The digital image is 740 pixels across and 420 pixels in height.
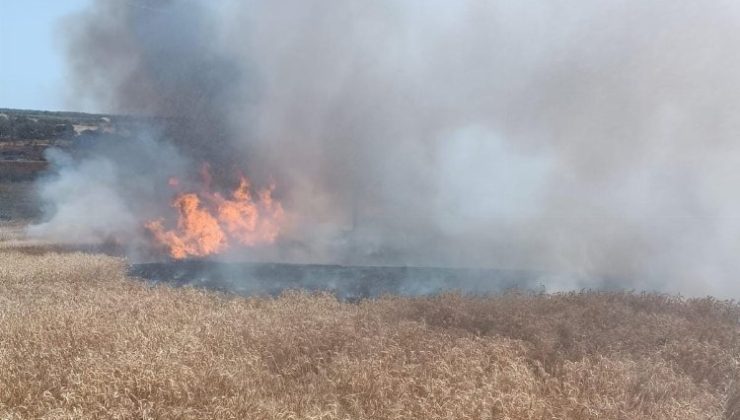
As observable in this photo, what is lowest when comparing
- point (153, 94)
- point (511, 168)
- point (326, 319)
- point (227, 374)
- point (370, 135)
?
point (227, 374)

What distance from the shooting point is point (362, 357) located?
700 cm

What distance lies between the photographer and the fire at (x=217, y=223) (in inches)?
701

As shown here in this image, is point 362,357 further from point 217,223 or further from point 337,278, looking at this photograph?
point 217,223

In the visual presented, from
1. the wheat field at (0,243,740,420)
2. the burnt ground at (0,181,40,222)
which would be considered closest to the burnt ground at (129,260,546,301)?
the wheat field at (0,243,740,420)

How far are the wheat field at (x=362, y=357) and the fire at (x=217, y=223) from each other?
6.87 m

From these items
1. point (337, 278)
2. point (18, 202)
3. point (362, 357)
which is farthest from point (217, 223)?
point (18, 202)

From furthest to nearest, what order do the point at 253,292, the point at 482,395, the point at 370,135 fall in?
the point at 370,135, the point at 253,292, the point at 482,395

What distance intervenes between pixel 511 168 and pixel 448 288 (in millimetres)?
4991

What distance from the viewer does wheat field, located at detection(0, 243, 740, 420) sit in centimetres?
567

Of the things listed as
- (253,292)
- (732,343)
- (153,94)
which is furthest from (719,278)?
(153,94)

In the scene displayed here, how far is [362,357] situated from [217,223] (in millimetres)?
12137

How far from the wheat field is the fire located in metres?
6.87

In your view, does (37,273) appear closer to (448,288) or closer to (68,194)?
(448,288)

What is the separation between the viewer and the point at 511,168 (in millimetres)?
16750
